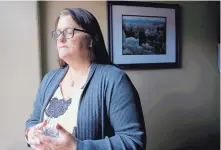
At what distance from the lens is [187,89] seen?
6.41ft

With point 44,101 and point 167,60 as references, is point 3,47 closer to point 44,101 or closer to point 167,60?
point 44,101

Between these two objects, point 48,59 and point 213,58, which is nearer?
point 48,59

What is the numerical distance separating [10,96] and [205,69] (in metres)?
1.45

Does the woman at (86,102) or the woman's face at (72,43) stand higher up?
the woman's face at (72,43)

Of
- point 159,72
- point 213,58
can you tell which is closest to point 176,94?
point 159,72

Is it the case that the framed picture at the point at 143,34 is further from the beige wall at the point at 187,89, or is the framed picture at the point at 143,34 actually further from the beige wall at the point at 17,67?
the beige wall at the point at 17,67

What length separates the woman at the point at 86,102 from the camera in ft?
2.41

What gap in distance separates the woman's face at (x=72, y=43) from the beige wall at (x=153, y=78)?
2.18 ft

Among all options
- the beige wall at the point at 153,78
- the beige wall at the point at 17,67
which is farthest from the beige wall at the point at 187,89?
the beige wall at the point at 17,67

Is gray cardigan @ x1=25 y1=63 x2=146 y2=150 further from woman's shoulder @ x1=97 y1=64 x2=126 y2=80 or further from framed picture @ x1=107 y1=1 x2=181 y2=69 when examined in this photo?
framed picture @ x1=107 y1=1 x2=181 y2=69

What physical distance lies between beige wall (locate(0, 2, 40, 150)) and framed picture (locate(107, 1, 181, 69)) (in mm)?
498

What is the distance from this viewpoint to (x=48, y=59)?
1527mm

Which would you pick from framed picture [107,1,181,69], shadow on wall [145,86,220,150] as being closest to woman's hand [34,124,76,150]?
framed picture [107,1,181,69]

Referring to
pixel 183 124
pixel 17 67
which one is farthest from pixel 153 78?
pixel 17 67
